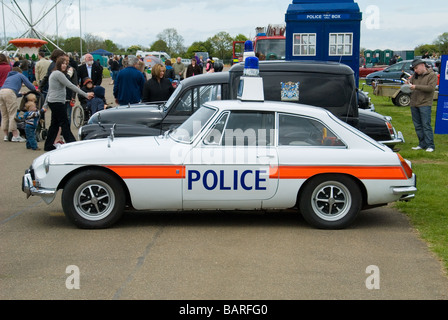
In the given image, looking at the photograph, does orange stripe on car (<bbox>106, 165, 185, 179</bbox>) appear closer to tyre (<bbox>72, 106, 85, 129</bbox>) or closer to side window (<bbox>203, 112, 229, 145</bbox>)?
side window (<bbox>203, 112, 229, 145</bbox>)

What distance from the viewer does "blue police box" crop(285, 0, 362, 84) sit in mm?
16250

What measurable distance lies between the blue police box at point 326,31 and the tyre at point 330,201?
31.3 ft

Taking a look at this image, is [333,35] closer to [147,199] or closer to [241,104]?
[241,104]

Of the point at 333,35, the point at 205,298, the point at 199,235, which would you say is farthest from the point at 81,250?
the point at 333,35

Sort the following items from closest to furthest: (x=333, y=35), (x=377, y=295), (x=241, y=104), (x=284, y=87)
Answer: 1. (x=377, y=295)
2. (x=241, y=104)
3. (x=284, y=87)
4. (x=333, y=35)

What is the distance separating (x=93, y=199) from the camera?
6961 millimetres

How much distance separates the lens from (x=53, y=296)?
4.98 m

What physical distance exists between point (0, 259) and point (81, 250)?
2.49 ft

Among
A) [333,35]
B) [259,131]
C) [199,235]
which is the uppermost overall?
[333,35]

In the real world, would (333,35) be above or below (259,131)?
above

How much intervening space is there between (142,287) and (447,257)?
2965 mm

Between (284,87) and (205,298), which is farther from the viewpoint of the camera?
(284,87)

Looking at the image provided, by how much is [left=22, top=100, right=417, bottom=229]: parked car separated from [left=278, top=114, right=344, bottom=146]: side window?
1 cm
